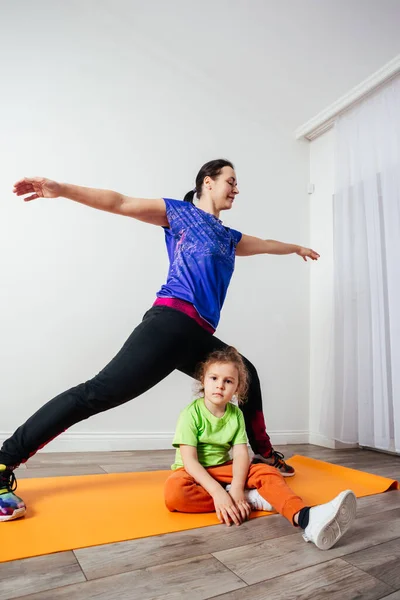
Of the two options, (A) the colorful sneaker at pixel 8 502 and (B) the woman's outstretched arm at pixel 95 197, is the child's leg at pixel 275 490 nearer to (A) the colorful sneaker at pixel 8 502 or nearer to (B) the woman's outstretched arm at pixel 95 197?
(A) the colorful sneaker at pixel 8 502

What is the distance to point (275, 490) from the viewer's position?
4.35 feet

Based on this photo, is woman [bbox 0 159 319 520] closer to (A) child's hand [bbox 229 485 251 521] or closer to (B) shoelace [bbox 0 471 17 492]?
(B) shoelace [bbox 0 471 17 492]

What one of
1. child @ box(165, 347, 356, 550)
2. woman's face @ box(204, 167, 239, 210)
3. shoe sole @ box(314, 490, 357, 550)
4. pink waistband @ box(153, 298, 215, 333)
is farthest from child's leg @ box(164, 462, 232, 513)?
woman's face @ box(204, 167, 239, 210)

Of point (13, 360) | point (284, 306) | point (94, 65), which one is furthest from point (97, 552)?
point (94, 65)

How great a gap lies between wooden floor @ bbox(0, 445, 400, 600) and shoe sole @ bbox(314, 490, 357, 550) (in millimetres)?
25

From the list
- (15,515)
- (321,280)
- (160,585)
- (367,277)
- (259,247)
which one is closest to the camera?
(160,585)

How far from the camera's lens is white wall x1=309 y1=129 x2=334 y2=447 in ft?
10.1

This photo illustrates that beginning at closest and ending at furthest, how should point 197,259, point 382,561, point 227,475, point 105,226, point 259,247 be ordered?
point 382,561 → point 227,475 → point 197,259 → point 259,247 → point 105,226

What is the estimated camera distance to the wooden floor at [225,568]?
0.88 metres

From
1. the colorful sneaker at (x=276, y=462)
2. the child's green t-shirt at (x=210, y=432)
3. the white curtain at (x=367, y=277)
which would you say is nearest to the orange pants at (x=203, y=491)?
the child's green t-shirt at (x=210, y=432)

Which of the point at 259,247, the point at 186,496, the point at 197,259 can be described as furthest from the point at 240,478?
the point at 259,247

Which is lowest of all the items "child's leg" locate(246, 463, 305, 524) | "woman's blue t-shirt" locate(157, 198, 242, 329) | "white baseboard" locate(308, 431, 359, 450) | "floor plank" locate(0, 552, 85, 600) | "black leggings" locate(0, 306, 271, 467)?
"floor plank" locate(0, 552, 85, 600)

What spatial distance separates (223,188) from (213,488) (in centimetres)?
117

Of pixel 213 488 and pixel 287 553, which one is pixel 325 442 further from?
pixel 287 553
